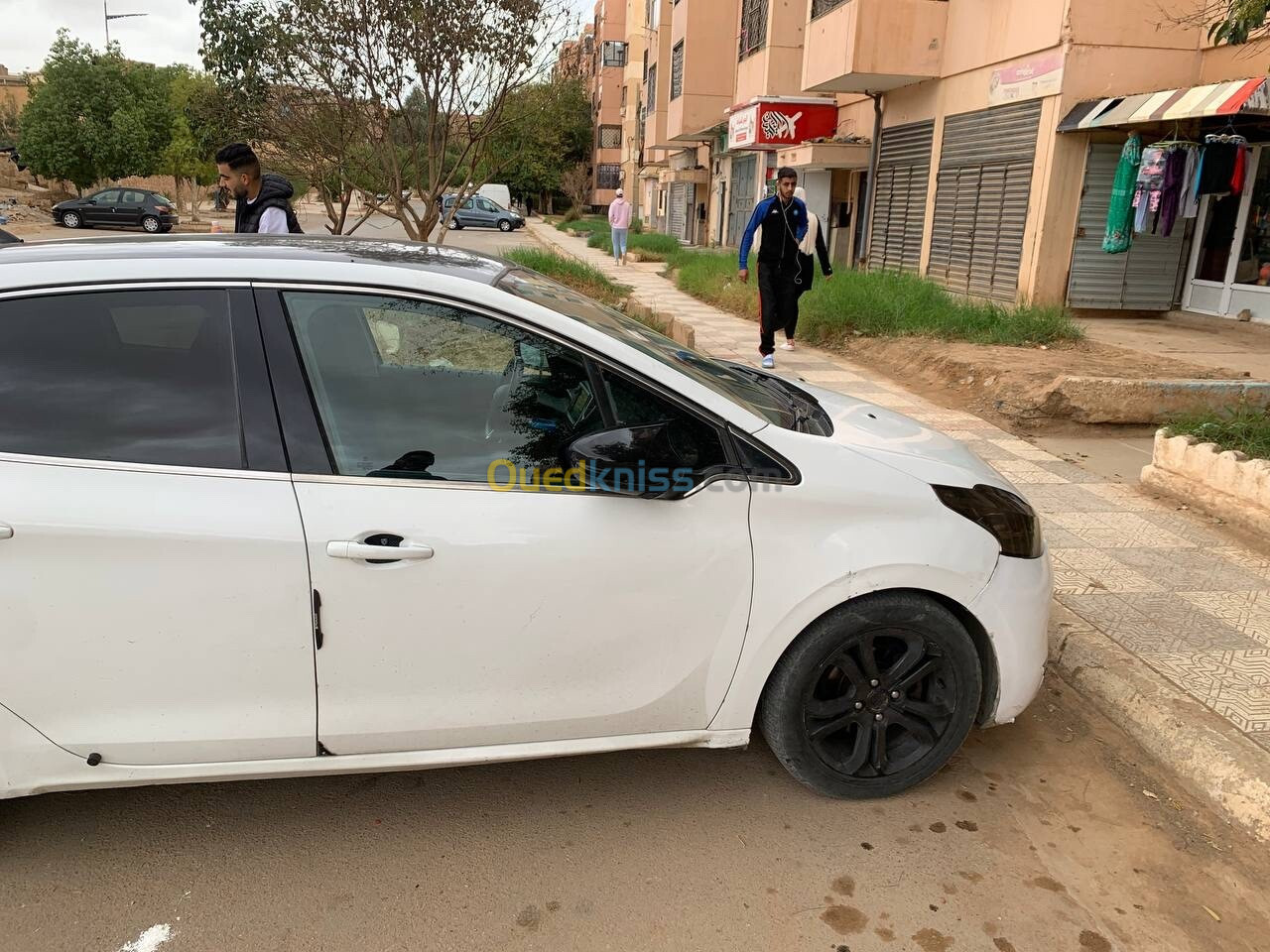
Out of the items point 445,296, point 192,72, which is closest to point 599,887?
point 445,296

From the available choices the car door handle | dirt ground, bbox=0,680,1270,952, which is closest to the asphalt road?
dirt ground, bbox=0,680,1270,952

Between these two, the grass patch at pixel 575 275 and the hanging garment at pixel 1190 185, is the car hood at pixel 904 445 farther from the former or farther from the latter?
the grass patch at pixel 575 275

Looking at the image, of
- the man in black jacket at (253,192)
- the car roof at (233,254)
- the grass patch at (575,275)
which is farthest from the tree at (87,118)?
the car roof at (233,254)

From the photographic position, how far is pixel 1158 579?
183 inches

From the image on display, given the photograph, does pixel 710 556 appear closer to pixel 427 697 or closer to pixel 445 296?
pixel 427 697

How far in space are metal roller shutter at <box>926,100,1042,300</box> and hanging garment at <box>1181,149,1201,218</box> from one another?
2395 mm

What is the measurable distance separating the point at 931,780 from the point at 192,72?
54327 millimetres

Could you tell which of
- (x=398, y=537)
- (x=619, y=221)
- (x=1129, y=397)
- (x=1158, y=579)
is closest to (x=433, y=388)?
(x=398, y=537)

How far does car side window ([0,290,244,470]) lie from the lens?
240 centimetres

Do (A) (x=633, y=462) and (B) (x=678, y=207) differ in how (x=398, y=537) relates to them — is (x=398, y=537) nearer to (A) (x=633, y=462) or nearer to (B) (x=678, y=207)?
(A) (x=633, y=462)

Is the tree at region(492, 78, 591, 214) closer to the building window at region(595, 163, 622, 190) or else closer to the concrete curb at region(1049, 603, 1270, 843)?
the concrete curb at region(1049, 603, 1270, 843)

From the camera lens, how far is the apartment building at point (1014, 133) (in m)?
11.8

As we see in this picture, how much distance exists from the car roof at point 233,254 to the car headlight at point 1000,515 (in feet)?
5.08

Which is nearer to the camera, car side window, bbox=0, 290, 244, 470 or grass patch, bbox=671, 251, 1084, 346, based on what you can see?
car side window, bbox=0, 290, 244, 470
